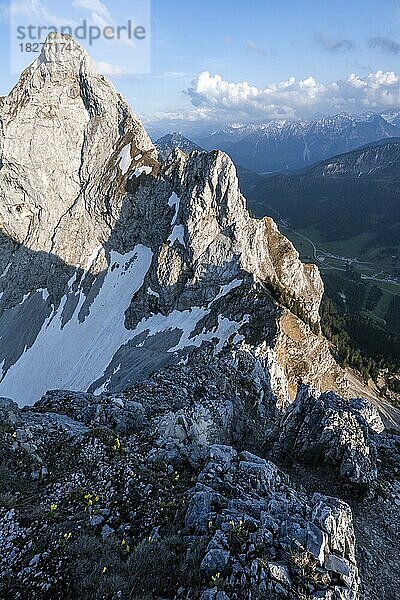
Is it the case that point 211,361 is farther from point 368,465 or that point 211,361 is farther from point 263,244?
point 263,244

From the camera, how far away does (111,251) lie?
8981 cm

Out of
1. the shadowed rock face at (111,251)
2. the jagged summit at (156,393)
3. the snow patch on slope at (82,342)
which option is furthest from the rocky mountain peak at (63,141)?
the snow patch on slope at (82,342)

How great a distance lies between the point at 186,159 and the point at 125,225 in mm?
20857

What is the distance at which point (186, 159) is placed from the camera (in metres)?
79.1

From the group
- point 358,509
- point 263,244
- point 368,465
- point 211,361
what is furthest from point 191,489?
point 263,244

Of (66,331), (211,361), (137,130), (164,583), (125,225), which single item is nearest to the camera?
(164,583)

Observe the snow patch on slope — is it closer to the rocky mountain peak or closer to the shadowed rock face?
the shadowed rock face

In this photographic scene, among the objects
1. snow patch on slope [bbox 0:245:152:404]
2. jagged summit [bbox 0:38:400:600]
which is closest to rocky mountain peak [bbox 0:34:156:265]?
jagged summit [bbox 0:38:400:600]

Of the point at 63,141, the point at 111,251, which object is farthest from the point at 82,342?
the point at 63,141

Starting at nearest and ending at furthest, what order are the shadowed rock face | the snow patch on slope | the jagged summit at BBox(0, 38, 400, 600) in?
1. the jagged summit at BBox(0, 38, 400, 600)
2. the shadowed rock face
3. the snow patch on slope

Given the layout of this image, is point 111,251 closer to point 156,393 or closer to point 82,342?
point 82,342

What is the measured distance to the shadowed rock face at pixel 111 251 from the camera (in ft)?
208

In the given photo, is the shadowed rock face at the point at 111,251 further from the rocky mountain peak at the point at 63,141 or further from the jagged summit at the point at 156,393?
the jagged summit at the point at 156,393

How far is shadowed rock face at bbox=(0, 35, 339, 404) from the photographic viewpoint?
6325 cm
